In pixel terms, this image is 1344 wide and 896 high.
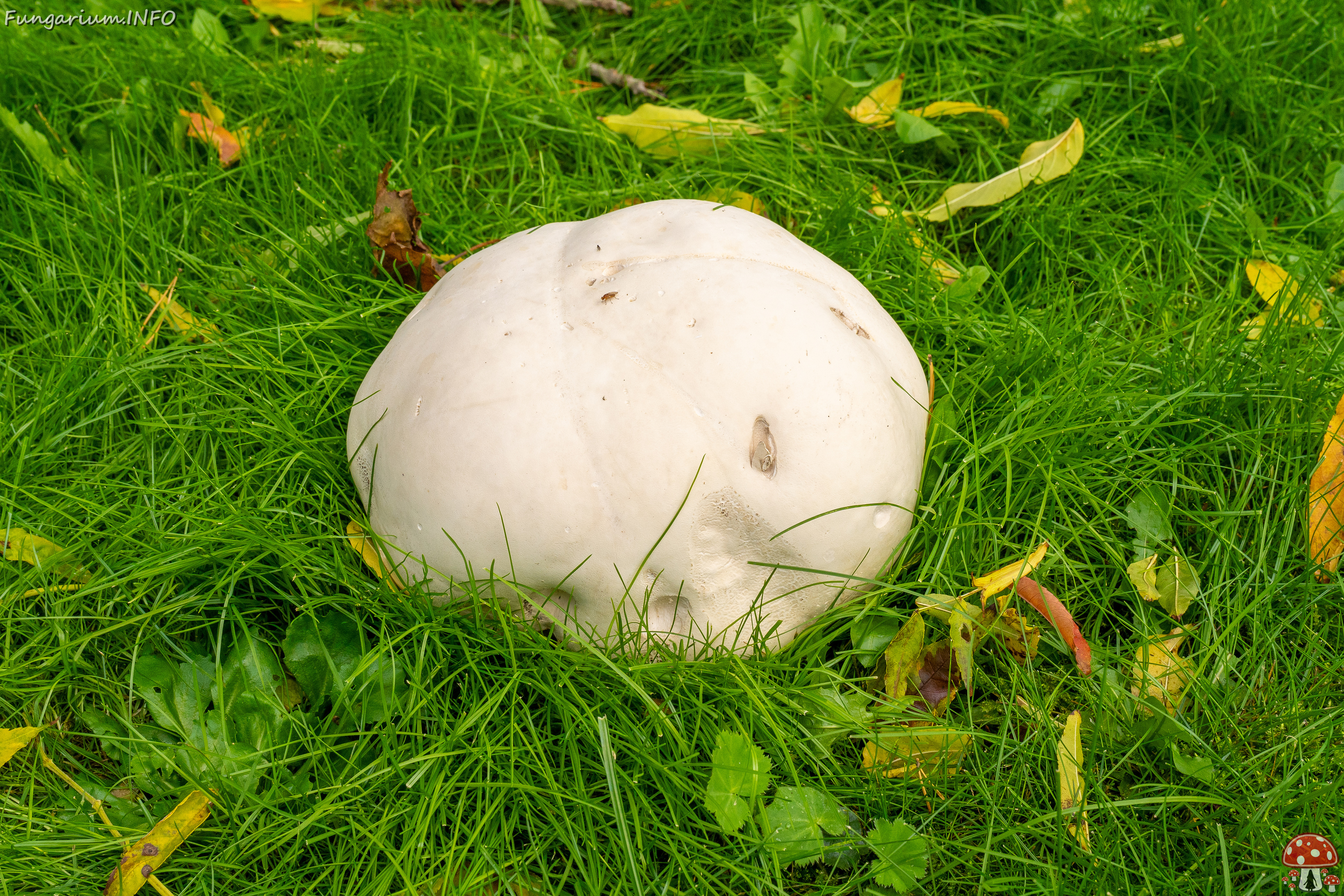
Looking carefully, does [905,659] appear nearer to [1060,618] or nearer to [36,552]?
[1060,618]

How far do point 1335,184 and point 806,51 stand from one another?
5.34 feet

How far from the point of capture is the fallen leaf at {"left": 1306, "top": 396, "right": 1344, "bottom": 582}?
6.91ft

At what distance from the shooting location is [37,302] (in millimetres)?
2568

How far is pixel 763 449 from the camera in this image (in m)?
1.78

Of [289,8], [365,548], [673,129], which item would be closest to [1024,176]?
[673,129]

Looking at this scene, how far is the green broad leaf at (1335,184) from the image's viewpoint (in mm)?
2820

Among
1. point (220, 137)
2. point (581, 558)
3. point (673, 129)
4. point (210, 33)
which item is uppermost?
point (210, 33)

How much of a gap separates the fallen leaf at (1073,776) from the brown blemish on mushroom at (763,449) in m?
0.77

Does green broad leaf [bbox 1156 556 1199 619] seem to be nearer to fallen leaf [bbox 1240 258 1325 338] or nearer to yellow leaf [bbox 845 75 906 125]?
fallen leaf [bbox 1240 258 1325 338]

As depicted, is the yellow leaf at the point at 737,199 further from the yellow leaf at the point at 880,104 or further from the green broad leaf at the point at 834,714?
the green broad leaf at the point at 834,714

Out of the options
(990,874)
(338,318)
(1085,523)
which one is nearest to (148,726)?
(338,318)

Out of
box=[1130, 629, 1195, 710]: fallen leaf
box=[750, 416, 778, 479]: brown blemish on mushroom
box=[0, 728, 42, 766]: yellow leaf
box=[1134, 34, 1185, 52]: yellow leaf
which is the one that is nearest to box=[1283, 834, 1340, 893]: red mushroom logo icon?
box=[1130, 629, 1195, 710]: fallen leaf

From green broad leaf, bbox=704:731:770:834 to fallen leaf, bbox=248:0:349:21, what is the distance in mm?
2832

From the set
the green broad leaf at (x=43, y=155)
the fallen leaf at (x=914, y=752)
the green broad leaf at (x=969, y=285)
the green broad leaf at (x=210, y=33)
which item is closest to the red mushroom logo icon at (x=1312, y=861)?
the fallen leaf at (x=914, y=752)
